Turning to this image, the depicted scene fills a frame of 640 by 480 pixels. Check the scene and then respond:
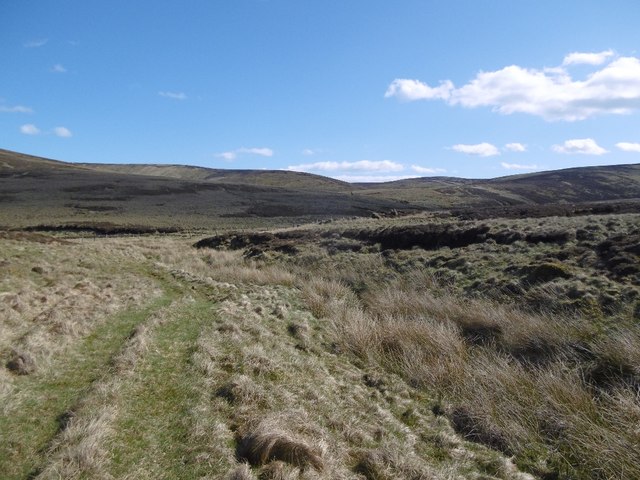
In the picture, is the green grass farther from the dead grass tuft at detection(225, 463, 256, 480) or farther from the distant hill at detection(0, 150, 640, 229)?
the distant hill at detection(0, 150, 640, 229)

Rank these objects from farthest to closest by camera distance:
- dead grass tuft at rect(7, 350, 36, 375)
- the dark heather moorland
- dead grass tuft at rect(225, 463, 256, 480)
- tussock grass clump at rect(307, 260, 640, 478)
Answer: dead grass tuft at rect(7, 350, 36, 375), tussock grass clump at rect(307, 260, 640, 478), the dark heather moorland, dead grass tuft at rect(225, 463, 256, 480)

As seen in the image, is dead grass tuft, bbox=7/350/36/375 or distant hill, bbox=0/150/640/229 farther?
distant hill, bbox=0/150/640/229

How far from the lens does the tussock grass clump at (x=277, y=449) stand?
580 cm

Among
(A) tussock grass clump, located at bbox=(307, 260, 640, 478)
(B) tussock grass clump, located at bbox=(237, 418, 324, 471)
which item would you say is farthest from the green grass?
(A) tussock grass clump, located at bbox=(307, 260, 640, 478)

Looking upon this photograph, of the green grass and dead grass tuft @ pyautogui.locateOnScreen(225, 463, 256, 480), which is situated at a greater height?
the green grass

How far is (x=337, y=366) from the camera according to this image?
9.88m

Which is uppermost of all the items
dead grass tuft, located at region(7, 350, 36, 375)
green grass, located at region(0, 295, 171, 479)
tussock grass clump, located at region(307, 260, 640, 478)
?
dead grass tuft, located at region(7, 350, 36, 375)

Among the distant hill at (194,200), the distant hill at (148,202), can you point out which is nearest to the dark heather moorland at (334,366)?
the distant hill at (194,200)

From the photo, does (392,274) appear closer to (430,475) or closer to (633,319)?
(633,319)

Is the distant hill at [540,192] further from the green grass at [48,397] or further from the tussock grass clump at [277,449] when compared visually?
the tussock grass clump at [277,449]

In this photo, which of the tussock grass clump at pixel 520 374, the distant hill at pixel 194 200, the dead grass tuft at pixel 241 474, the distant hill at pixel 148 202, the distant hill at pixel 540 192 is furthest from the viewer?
the distant hill at pixel 540 192

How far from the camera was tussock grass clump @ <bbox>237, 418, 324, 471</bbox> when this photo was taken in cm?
580

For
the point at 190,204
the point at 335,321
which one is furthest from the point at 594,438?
the point at 190,204

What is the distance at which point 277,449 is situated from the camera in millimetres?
5965
